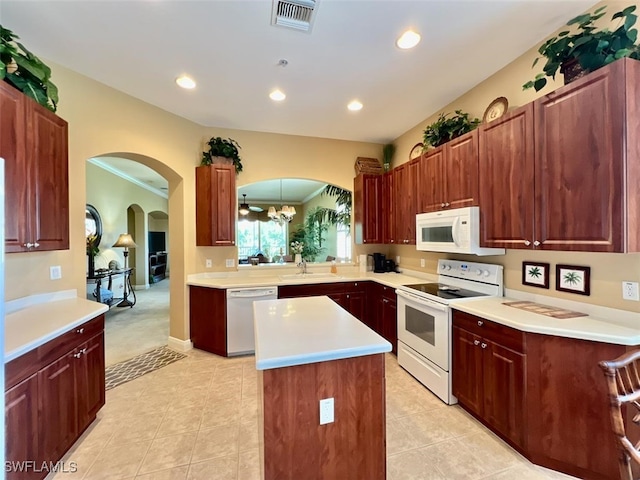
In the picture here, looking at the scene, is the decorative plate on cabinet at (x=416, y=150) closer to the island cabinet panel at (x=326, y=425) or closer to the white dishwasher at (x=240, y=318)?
the white dishwasher at (x=240, y=318)

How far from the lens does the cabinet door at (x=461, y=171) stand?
2.54 meters

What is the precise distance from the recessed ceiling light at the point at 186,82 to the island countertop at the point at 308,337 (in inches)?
93.0

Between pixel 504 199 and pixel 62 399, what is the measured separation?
11.3 ft

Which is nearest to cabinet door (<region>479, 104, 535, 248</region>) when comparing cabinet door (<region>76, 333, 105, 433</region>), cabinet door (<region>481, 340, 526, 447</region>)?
cabinet door (<region>481, 340, 526, 447</region>)

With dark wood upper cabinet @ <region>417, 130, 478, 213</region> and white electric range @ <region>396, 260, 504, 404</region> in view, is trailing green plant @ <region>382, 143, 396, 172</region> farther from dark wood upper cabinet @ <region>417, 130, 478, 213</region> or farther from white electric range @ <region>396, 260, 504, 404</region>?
white electric range @ <region>396, 260, 504, 404</region>

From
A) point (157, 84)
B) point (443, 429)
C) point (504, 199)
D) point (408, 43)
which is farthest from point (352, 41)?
point (443, 429)

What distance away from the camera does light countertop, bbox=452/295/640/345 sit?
1.60 meters

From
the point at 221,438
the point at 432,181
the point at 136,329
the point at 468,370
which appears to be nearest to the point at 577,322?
the point at 468,370

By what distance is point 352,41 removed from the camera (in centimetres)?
223

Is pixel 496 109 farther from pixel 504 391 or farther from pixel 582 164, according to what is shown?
pixel 504 391

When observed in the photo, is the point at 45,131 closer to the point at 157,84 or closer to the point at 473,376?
the point at 157,84

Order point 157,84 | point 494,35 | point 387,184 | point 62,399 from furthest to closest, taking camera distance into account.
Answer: point 387,184 < point 157,84 < point 494,35 < point 62,399

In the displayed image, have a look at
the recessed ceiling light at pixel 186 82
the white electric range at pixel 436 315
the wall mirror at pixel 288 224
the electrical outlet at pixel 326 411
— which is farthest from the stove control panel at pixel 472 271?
the recessed ceiling light at pixel 186 82

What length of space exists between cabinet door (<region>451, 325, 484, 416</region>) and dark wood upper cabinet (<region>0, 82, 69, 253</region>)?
328cm
